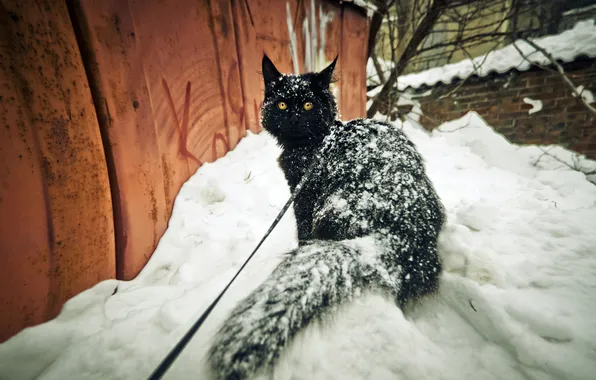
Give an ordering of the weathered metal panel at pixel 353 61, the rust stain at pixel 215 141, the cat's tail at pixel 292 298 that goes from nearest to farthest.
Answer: the cat's tail at pixel 292 298 → the rust stain at pixel 215 141 → the weathered metal panel at pixel 353 61

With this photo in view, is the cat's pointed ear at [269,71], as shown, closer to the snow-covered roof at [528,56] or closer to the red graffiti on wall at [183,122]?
the red graffiti on wall at [183,122]

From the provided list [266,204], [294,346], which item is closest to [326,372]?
[294,346]

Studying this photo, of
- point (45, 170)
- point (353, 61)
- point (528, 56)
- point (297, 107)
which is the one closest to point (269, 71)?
point (297, 107)

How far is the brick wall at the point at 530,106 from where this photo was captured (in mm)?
4047

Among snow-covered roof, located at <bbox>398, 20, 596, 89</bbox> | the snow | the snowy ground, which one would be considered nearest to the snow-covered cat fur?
the snowy ground

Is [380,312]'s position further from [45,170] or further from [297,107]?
[45,170]

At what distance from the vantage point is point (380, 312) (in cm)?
97

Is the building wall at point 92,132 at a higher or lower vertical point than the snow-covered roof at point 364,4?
lower

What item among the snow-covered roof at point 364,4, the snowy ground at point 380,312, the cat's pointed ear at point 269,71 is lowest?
the snowy ground at point 380,312

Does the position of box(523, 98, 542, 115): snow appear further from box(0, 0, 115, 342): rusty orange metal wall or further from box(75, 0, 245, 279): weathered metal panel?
box(0, 0, 115, 342): rusty orange metal wall

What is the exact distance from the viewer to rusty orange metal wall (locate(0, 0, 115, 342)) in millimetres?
966

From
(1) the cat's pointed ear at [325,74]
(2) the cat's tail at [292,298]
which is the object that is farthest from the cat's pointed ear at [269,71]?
(2) the cat's tail at [292,298]

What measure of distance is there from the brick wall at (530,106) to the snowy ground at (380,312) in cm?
289

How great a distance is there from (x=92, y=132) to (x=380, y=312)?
6.13 ft
